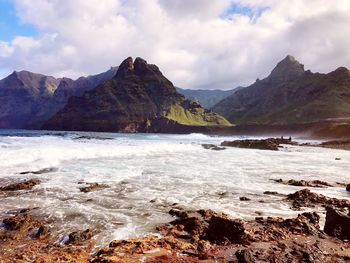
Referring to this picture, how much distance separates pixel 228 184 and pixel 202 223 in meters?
9.21

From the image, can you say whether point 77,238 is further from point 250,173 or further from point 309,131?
point 309,131

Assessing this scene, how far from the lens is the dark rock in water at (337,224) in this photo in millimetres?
10422

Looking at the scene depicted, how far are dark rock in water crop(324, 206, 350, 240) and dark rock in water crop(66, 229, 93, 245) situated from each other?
23.3 feet

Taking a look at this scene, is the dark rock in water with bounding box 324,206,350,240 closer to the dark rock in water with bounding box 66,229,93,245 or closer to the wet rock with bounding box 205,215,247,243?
the wet rock with bounding box 205,215,247,243

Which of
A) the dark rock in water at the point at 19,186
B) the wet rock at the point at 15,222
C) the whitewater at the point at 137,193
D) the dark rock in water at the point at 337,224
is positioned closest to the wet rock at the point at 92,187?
the whitewater at the point at 137,193

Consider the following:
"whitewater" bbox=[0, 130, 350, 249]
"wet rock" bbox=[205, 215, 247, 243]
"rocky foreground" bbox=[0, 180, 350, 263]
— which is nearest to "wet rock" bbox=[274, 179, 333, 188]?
"whitewater" bbox=[0, 130, 350, 249]

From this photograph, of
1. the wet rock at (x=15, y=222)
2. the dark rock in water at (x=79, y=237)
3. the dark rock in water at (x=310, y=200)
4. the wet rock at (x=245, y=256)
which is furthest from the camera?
the dark rock in water at (x=310, y=200)

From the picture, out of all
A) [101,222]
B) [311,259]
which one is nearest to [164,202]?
[101,222]

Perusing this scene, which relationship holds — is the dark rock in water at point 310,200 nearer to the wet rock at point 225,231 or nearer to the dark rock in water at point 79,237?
the wet rock at point 225,231

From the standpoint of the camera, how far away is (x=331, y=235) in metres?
10.5

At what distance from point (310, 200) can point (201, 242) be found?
25.4 feet

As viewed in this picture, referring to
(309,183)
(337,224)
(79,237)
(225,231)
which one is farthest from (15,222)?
(309,183)

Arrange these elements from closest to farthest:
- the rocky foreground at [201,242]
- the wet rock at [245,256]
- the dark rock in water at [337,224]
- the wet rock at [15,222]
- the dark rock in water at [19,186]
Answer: the wet rock at [245,256]
the rocky foreground at [201,242]
the dark rock in water at [337,224]
the wet rock at [15,222]
the dark rock in water at [19,186]

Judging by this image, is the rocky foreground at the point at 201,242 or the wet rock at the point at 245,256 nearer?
the wet rock at the point at 245,256
